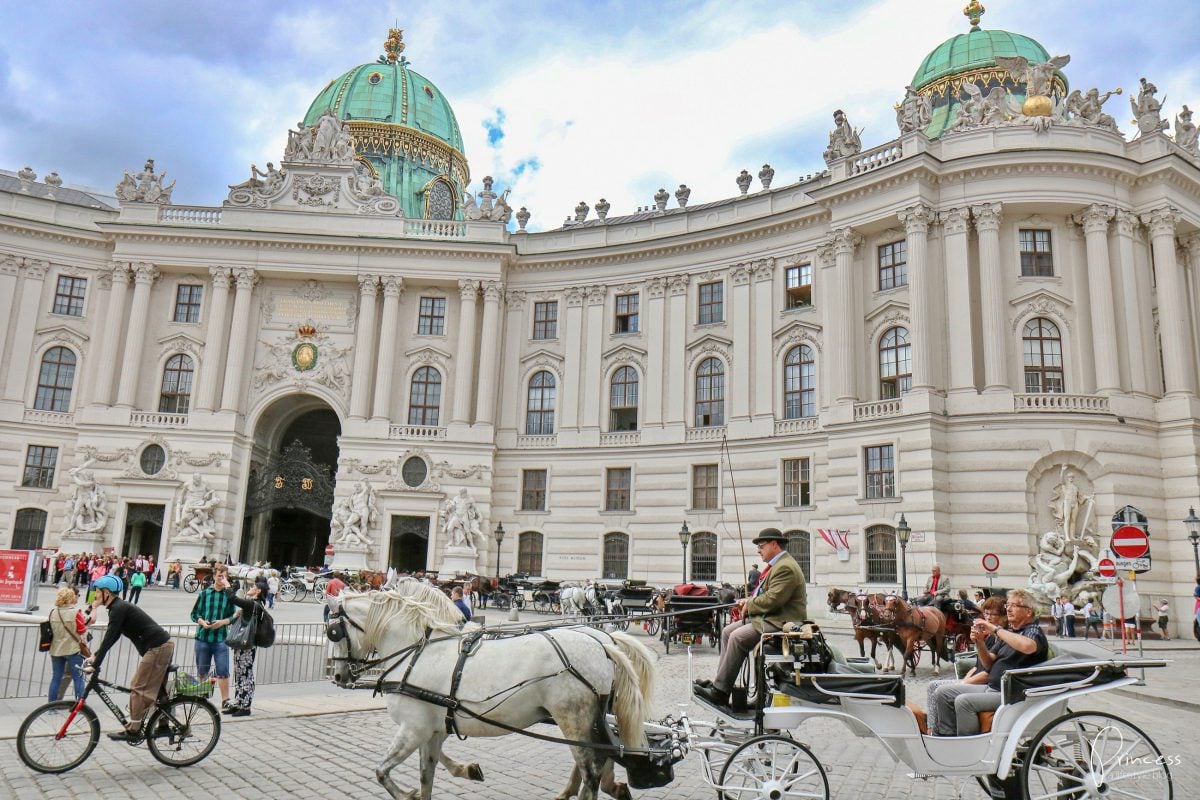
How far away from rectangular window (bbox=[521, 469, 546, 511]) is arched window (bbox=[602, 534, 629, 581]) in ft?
12.0

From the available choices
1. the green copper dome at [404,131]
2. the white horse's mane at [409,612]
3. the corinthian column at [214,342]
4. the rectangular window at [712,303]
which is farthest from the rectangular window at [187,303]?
the white horse's mane at [409,612]

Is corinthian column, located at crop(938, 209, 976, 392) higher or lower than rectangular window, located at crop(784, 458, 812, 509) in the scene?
higher

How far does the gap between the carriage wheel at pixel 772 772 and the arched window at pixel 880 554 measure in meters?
24.6

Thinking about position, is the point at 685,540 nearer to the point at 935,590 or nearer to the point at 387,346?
the point at 935,590

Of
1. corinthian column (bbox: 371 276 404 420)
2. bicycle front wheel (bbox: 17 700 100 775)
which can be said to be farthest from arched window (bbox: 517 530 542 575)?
bicycle front wheel (bbox: 17 700 100 775)

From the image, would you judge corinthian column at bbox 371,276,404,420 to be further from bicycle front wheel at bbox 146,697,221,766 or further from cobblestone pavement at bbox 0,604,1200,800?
bicycle front wheel at bbox 146,697,221,766

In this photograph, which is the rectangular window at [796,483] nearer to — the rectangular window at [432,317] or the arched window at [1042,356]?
the arched window at [1042,356]

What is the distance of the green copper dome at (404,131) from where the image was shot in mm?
53250

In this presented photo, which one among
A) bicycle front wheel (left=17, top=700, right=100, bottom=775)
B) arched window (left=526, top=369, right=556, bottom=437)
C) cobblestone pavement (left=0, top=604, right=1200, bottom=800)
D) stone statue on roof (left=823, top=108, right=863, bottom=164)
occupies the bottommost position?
cobblestone pavement (left=0, top=604, right=1200, bottom=800)

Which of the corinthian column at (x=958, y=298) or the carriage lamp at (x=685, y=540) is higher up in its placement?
the corinthian column at (x=958, y=298)

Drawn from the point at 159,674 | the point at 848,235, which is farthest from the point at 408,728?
the point at 848,235

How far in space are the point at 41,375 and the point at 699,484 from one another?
3115 centimetres

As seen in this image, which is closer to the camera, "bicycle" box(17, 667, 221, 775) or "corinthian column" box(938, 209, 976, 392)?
"bicycle" box(17, 667, 221, 775)

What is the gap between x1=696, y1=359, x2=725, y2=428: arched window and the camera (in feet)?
127
